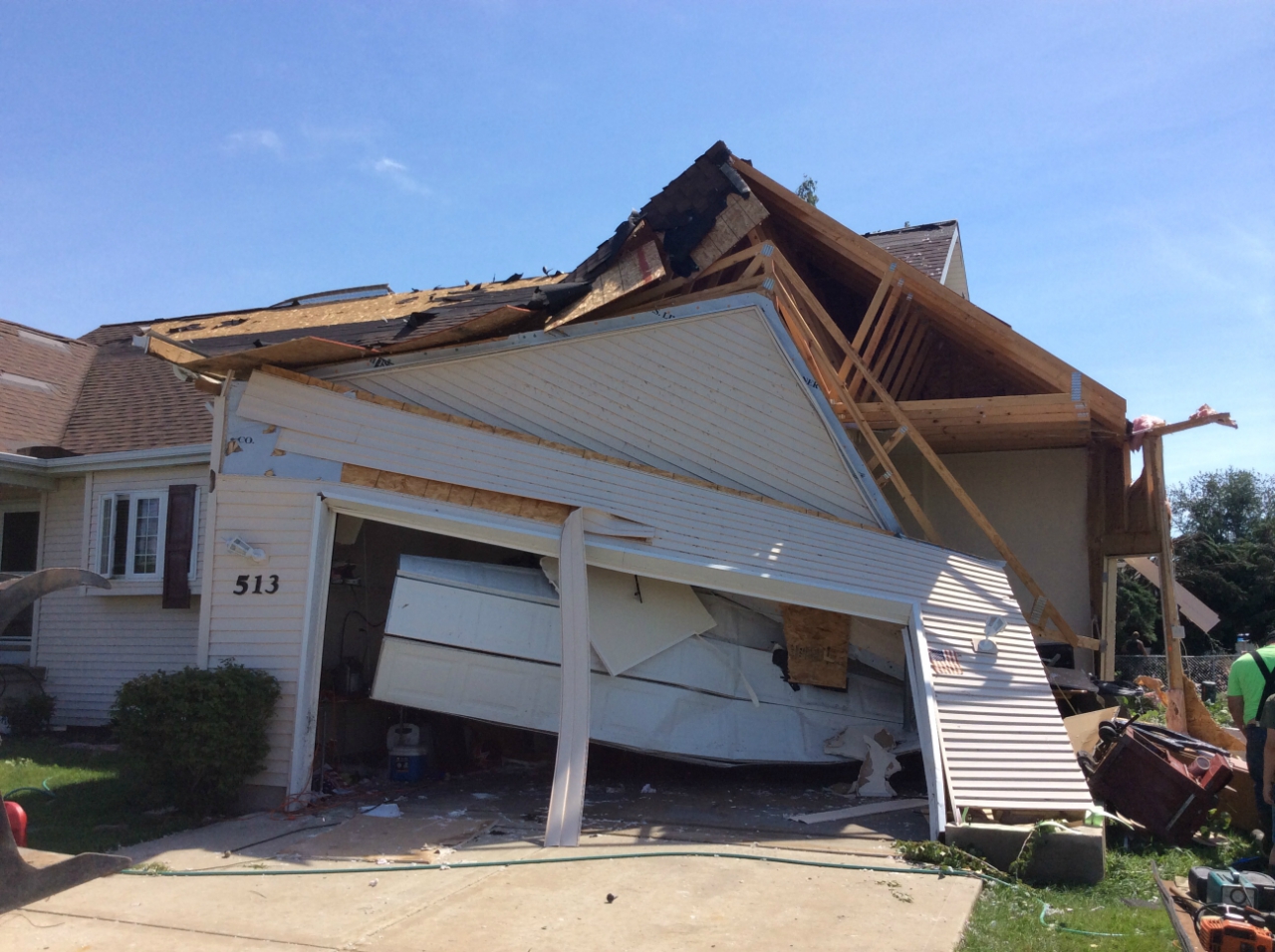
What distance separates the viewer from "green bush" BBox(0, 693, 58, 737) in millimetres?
12203

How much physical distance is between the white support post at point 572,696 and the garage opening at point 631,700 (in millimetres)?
743

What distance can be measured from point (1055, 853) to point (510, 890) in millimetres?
3645

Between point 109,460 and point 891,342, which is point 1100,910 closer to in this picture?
point 891,342

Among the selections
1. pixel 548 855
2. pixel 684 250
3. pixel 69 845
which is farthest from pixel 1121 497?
pixel 69 845

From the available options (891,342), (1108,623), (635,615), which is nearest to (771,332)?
(891,342)

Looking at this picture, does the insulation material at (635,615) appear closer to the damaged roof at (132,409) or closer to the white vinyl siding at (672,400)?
the white vinyl siding at (672,400)

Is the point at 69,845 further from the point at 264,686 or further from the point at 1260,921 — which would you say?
the point at 1260,921

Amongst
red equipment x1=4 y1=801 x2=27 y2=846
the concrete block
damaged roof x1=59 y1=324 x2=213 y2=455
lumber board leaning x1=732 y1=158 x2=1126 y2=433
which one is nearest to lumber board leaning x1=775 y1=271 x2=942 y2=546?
lumber board leaning x1=732 y1=158 x2=1126 y2=433

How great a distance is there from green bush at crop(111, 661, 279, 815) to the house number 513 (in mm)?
738

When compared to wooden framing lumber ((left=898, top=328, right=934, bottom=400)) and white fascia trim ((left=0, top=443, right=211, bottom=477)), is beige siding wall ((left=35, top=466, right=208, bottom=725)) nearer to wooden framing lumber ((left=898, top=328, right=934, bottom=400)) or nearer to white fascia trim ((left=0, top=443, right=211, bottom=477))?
white fascia trim ((left=0, top=443, right=211, bottom=477))

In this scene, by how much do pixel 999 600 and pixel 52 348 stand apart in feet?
48.0

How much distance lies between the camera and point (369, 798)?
912 centimetres

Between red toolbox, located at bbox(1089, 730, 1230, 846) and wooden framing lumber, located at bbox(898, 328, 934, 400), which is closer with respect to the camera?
red toolbox, located at bbox(1089, 730, 1230, 846)

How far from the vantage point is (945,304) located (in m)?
11.4
